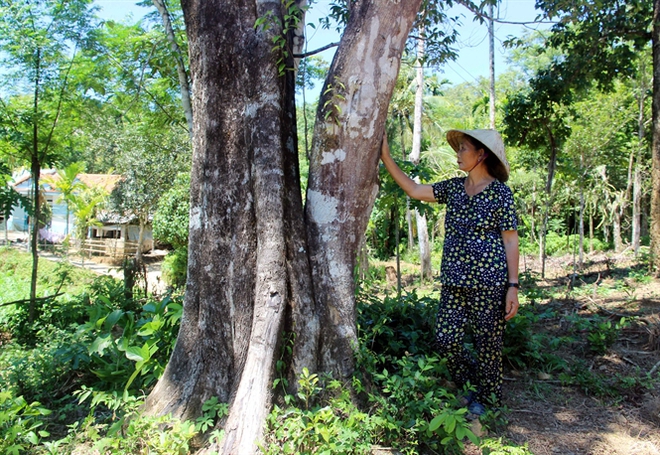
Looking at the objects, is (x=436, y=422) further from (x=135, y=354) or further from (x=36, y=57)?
(x=36, y=57)

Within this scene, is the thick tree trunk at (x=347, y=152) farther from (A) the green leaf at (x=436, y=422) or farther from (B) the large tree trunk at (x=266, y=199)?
(A) the green leaf at (x=436, y=422)

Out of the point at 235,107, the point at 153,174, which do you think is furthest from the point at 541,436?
the point at 153,174

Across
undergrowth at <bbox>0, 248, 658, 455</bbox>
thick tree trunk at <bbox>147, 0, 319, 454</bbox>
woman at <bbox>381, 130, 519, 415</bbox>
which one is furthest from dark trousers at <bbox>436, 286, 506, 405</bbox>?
thick tree trunk at <bbox>147, 0, 319, 454</bbox>

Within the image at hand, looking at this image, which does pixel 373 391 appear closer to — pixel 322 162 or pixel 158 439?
pixel 158 439

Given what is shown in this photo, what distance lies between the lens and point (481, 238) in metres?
2.98

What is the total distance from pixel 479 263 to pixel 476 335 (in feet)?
1.71

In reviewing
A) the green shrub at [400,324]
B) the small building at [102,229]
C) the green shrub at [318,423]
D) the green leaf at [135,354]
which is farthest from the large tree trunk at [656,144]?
the small building at [102,229]

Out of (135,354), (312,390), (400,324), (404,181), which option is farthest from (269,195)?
(400,324)

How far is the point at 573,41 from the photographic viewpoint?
8.33 metres

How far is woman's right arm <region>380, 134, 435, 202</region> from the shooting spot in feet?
9.86

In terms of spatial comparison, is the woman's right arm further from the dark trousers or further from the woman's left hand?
the woman's left hand

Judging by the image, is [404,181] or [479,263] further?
[404,181]

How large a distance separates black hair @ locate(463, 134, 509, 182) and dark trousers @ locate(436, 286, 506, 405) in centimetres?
76

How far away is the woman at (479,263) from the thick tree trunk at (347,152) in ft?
0.97
